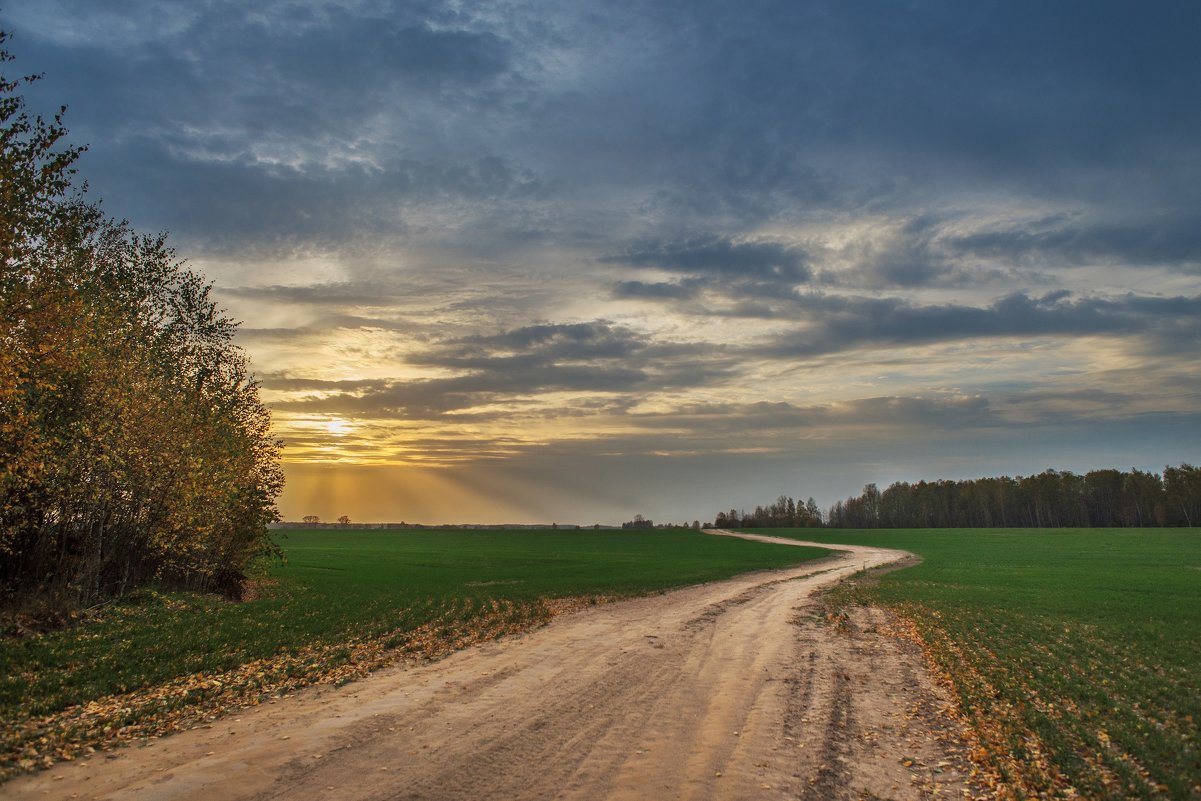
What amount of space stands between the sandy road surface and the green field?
139 centimetres

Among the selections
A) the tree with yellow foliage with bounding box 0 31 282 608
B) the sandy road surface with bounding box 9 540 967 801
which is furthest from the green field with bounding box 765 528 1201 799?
the tree with yellow foliage with bounding box 0 31 282 608

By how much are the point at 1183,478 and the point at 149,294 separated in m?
234

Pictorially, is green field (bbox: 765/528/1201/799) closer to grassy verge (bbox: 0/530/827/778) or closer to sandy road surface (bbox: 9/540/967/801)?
sandy road surface (bbox: 9/540/967/801)

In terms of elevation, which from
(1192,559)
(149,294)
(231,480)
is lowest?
(1192,559)

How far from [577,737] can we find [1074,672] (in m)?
15.1

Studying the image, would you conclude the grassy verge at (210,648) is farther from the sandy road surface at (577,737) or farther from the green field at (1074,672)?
the green field at (1074,672)

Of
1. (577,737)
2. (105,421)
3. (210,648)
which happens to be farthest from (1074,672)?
(105,421)

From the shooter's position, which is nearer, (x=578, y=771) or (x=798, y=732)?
(x=578, y=771)

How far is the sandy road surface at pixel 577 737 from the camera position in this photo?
34.9ft

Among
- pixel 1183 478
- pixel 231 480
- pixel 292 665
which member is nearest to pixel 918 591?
pixel 292 665

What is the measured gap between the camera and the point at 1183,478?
185 m

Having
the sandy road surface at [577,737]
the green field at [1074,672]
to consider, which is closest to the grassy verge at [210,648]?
the sandy road surface at [577,737]

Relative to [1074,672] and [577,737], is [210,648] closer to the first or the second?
[577,737]

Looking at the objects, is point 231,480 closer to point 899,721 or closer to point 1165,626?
point 899,721
